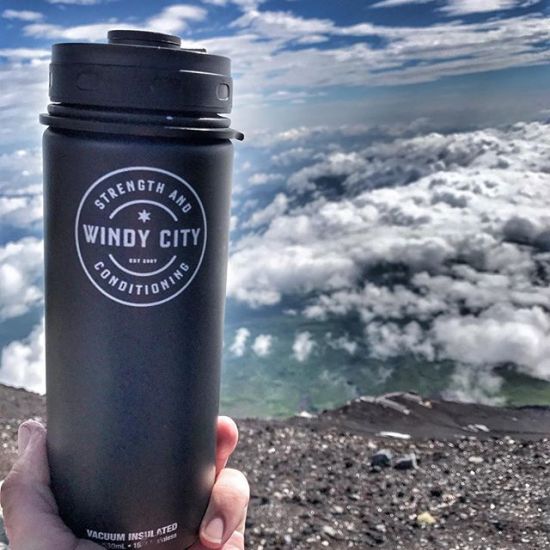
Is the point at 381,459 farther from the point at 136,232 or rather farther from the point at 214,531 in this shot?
the point at 136,232

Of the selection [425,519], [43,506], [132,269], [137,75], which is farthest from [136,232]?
[425,519]

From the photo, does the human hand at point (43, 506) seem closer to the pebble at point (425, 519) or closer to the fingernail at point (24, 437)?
the fingernail at point (24, 437)

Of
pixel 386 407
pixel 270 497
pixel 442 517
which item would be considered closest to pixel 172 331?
pixel 270 497

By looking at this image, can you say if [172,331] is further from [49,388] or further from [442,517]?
[442,517]

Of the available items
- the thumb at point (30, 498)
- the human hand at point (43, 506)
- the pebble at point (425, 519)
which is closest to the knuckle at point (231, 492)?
the human hand at point (43, 506)

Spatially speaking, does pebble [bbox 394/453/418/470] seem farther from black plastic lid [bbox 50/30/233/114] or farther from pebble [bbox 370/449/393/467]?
black plastic lid [bbox 50/30/233/114]

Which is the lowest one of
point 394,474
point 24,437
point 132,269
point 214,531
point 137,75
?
point 394,474
